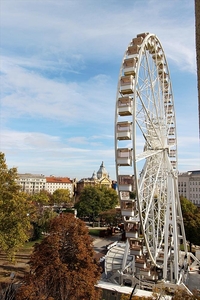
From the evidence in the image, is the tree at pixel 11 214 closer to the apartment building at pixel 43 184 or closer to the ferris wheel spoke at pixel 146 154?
the ferris wheel spoke at pixel 146 154

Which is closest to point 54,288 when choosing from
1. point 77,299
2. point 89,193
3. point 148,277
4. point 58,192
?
point 77,299

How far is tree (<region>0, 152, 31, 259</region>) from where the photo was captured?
63.1 feet

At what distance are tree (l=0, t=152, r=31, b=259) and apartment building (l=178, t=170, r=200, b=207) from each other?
3150 inches

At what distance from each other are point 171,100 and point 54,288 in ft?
56.0

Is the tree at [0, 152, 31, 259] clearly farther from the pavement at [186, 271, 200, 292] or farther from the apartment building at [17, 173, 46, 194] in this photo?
the apartment building at [17, 173, 46, 194]

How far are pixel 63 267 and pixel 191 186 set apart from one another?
280 ft

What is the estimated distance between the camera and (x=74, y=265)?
50.8 feet

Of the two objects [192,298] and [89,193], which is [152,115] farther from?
[89,193]

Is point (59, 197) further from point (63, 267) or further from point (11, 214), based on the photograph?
point (63, 267)

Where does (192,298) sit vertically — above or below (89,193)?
below

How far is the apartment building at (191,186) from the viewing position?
9100 centimetres

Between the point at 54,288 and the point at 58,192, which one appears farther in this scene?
the point at 58,192

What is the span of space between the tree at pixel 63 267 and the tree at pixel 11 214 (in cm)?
345

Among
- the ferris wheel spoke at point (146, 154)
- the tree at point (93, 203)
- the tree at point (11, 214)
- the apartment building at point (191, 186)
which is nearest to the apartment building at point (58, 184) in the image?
the apartment building at point (191, 186)
